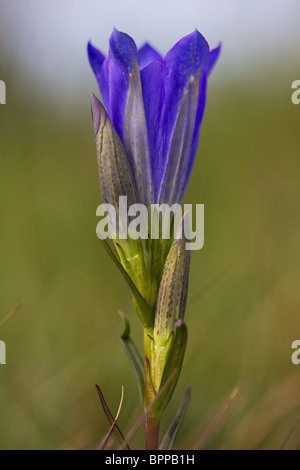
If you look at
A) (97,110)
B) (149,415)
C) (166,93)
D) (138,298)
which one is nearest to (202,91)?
(166,93)

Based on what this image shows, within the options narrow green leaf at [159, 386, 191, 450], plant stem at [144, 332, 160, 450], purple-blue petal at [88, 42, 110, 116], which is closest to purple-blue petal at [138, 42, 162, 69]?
purple-blue petal at [88, 42, 110, 116]

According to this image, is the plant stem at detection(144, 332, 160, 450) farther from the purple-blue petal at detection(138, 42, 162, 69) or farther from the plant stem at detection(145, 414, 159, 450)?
the purple-blue petal at detection(138, 42, 162, 69)

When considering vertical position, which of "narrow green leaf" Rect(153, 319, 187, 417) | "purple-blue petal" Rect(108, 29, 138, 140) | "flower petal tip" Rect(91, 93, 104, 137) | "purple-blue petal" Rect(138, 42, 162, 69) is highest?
"purple-blue petal" Rect(138, 42, 162, 69)

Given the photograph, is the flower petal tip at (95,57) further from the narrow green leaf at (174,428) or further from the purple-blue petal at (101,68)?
the narrow green leaf at (174,428)

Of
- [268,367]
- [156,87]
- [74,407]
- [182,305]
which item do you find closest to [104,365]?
[74,407]

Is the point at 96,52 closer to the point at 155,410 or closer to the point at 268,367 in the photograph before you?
the point at 155,410
